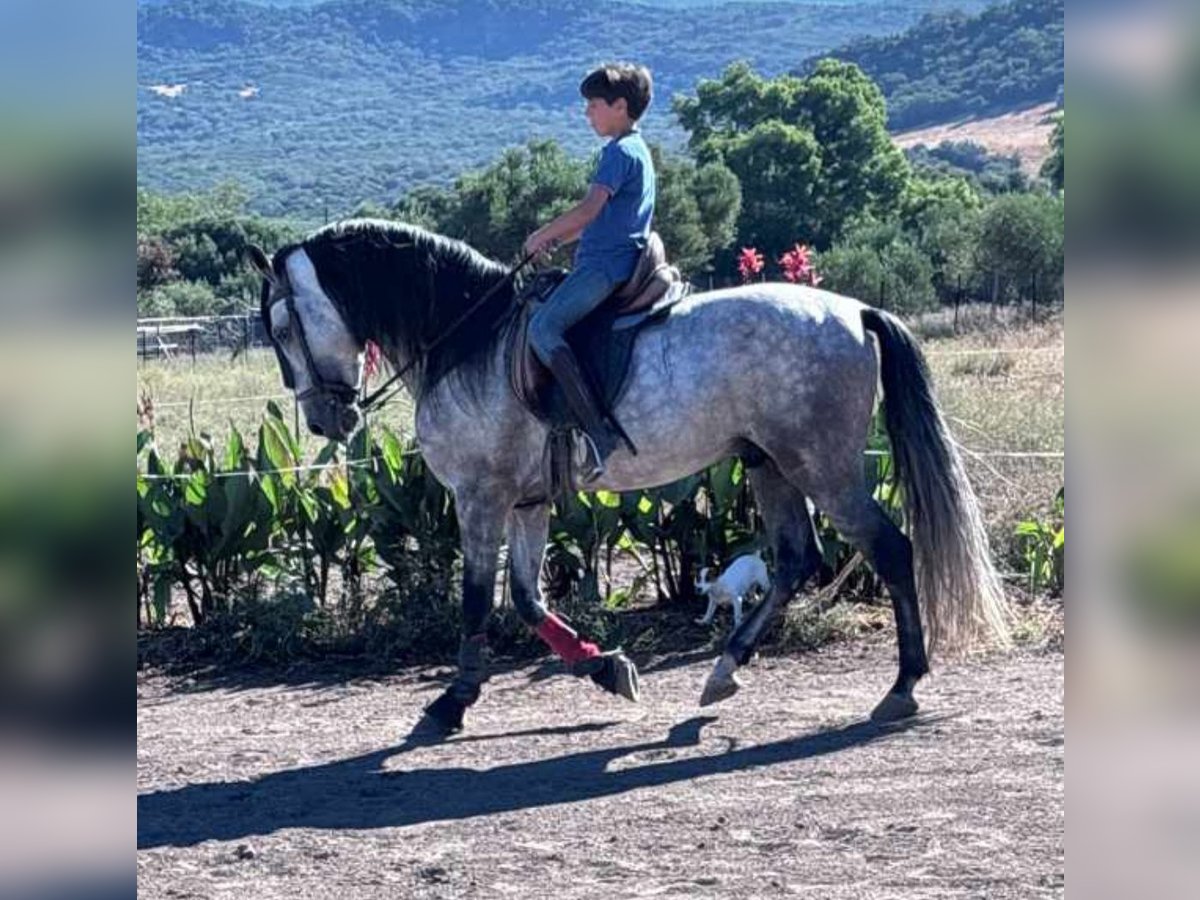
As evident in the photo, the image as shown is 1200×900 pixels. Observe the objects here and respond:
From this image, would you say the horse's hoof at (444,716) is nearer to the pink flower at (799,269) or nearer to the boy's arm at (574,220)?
the boy's arm at (574,220)

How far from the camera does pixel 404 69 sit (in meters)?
164

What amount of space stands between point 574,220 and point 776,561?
1.70 metres

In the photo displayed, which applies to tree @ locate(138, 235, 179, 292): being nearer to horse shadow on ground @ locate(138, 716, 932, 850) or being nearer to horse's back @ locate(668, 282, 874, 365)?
horse's back @ locate(668, 282, 874, 365)

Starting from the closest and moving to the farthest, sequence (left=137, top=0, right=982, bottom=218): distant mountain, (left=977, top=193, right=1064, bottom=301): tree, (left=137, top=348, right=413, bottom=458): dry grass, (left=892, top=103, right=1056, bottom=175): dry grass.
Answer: (left=137, top=348, right=413, bottom=458): dry grass → (left=977, top=193, right=1064, bottom=301): tree → (left=892, top=103, right=1056, bottom=175): dry grass → (left=137, top=0, right=982, bottom=218): distant mountain

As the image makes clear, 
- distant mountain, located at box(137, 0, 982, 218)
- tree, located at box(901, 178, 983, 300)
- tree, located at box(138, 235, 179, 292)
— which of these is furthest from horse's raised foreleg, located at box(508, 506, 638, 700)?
distant mountain, located at box(137, 0, 982, 218)

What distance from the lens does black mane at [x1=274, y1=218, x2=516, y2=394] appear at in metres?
6.70

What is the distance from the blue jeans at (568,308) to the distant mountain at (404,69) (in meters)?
103

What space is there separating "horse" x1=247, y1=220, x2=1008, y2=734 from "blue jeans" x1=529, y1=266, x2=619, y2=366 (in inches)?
11.1

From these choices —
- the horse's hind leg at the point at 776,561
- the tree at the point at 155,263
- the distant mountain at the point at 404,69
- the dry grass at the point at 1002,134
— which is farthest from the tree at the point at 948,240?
the distant mountain at the point at 404,69

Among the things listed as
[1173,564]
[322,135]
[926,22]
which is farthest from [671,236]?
[322,135]

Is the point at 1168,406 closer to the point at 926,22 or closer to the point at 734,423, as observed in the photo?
the point at 734,423

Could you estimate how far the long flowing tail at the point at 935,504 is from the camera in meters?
6.77

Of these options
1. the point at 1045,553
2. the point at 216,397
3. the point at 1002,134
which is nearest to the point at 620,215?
the point at 1045,553

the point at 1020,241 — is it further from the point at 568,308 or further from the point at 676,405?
the point at 568,308
